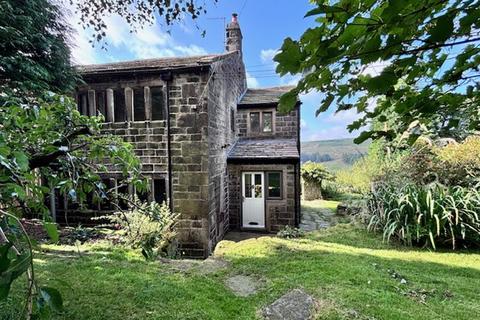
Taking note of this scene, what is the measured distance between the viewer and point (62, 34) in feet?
20.1

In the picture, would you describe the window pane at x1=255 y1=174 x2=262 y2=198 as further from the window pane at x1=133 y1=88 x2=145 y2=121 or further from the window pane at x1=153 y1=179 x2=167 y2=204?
the window pane at x1=133 y1=88 x2=145 y2=121

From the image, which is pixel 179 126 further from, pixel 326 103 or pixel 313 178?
pixel 313 178

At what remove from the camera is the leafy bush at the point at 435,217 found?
6.10 m

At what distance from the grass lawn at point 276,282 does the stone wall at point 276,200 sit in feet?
11.9

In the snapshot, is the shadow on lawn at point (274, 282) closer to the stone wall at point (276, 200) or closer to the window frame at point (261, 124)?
the stone wall at point (276, 200)

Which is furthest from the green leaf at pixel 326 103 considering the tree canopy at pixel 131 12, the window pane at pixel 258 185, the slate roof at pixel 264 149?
the window pane at pixel 258 185

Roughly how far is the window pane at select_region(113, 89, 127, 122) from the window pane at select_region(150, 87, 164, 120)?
0.92m

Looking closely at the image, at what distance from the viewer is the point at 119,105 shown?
830 centimetres

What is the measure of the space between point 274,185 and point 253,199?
0.95 m

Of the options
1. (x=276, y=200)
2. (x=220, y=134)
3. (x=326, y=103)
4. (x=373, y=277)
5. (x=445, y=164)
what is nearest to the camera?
(x=326, y=103)

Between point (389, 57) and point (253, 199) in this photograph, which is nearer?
point (389, 57)

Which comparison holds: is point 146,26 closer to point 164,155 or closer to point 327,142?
point 164,155

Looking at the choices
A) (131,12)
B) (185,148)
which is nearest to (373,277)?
(131,12)

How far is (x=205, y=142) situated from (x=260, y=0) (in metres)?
3.80
